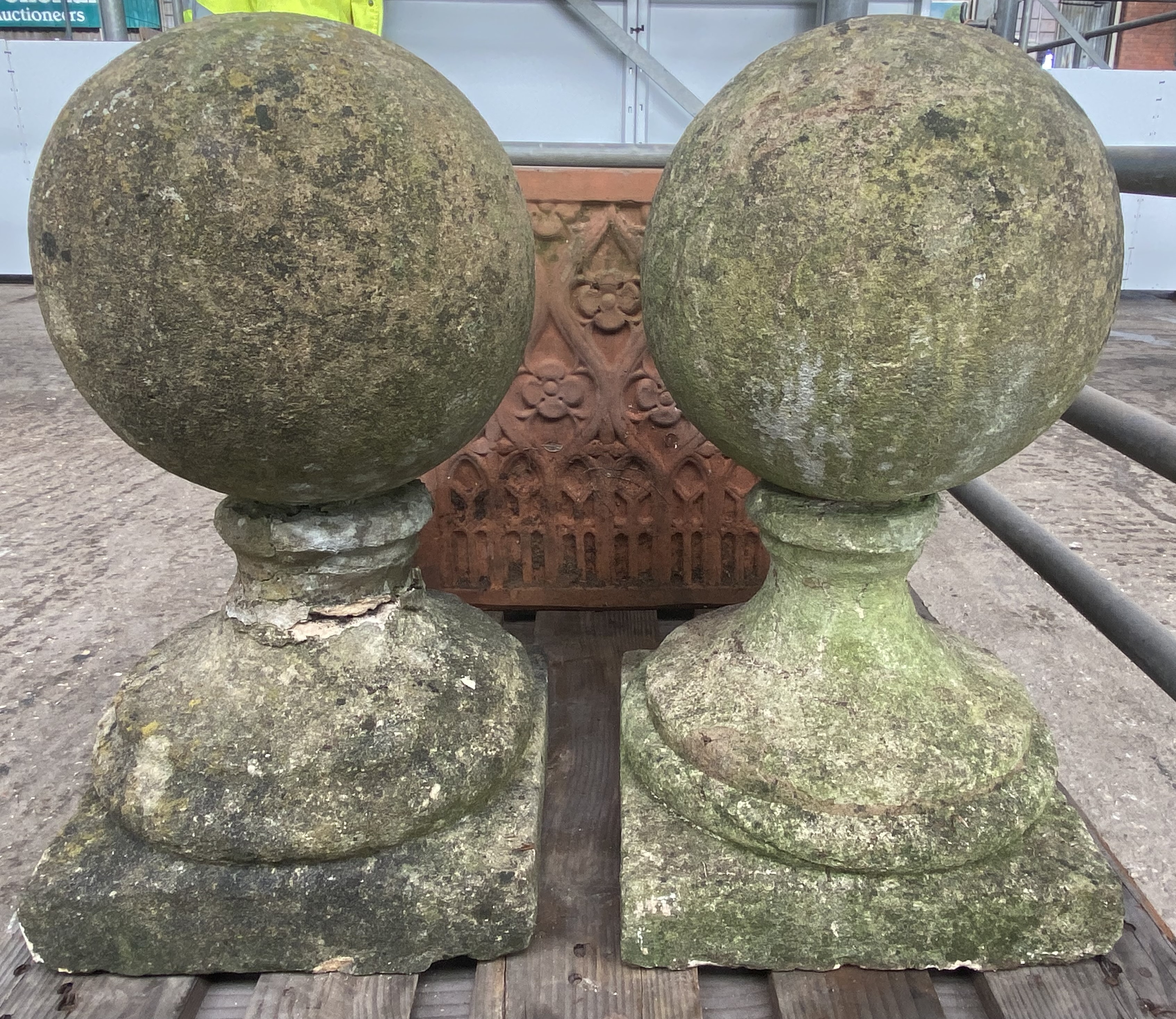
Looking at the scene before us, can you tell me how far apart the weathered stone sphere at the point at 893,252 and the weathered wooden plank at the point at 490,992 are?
78 cm

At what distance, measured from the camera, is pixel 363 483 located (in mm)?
1198

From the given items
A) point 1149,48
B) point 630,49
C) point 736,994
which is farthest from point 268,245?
point 1149,48

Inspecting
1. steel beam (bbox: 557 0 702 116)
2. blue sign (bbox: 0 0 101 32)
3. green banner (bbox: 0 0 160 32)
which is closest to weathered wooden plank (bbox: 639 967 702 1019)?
steel beam (bbox: 557 0 702 116)

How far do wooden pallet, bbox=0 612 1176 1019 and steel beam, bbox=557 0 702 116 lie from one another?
4499 millimetres

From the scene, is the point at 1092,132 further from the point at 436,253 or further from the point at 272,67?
the point at 272,67

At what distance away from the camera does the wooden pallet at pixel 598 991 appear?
43.1 inches

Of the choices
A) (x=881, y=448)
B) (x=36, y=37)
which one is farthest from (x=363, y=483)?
(x=36, y=37)

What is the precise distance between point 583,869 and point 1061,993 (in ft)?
2.11

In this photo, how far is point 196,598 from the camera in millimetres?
2447

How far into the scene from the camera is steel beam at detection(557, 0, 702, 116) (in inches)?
186

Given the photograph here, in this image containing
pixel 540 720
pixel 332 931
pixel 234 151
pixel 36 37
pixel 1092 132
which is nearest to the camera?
pixel 234 151

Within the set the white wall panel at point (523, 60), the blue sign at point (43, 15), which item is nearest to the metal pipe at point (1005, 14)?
the white wall panel at point (523, 60)

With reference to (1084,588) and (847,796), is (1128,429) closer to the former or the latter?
(1084,588)

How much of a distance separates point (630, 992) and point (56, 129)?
1286mm
